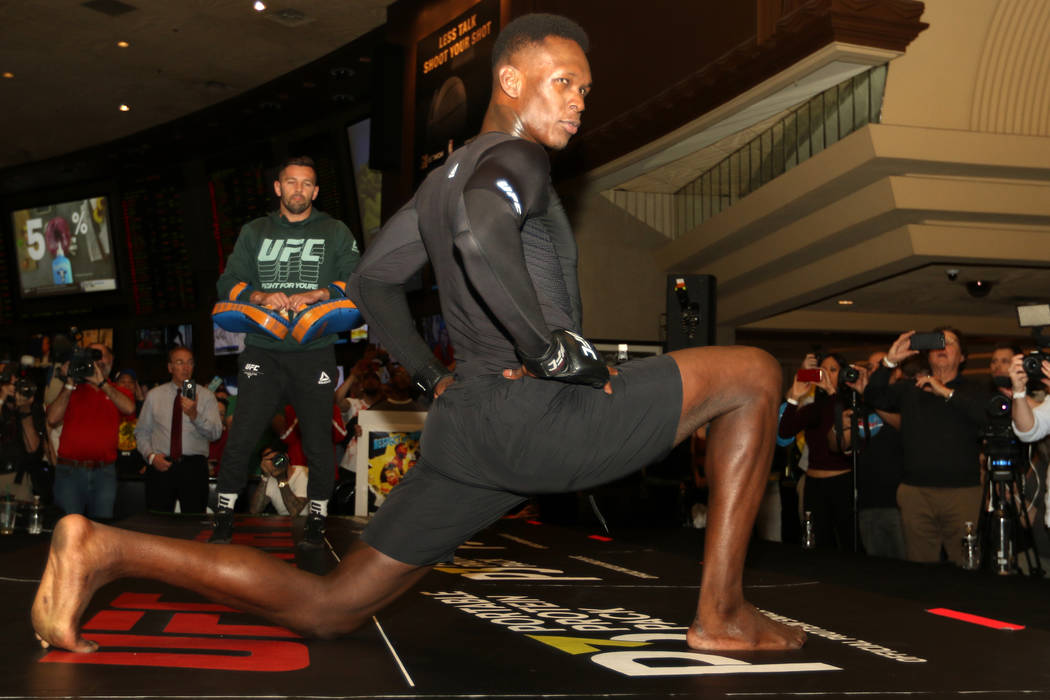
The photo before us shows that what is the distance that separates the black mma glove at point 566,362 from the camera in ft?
5.38

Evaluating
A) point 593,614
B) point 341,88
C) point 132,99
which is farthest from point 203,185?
point 593,614

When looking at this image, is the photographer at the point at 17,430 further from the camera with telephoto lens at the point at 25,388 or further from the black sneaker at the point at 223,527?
the black sneaker at the point at 223,527

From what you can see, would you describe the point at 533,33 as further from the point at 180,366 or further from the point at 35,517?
the point at 180,366

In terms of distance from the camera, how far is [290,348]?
3754 millimetres

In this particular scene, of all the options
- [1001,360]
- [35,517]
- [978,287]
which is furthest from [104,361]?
[978,287]

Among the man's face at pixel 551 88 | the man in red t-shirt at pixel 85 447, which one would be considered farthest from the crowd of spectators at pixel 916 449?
the man in red t-shirt at pixel 85 447

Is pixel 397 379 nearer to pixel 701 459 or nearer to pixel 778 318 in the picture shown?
pixel 701 459

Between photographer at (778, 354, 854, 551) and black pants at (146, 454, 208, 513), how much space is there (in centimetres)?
353

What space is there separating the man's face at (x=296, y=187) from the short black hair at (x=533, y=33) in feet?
6.73

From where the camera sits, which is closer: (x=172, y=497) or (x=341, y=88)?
(x=172, y=497)

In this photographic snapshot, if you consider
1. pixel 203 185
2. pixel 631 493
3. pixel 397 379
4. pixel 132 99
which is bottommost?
pixel 631 493

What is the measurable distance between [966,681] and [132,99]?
13.7m

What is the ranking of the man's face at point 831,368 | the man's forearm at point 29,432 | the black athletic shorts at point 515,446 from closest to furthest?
the black athletic shorts at point 515,446 < the man's face at point 831,368 < the man's forearm at point 29,432

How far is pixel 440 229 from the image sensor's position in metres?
1.85
